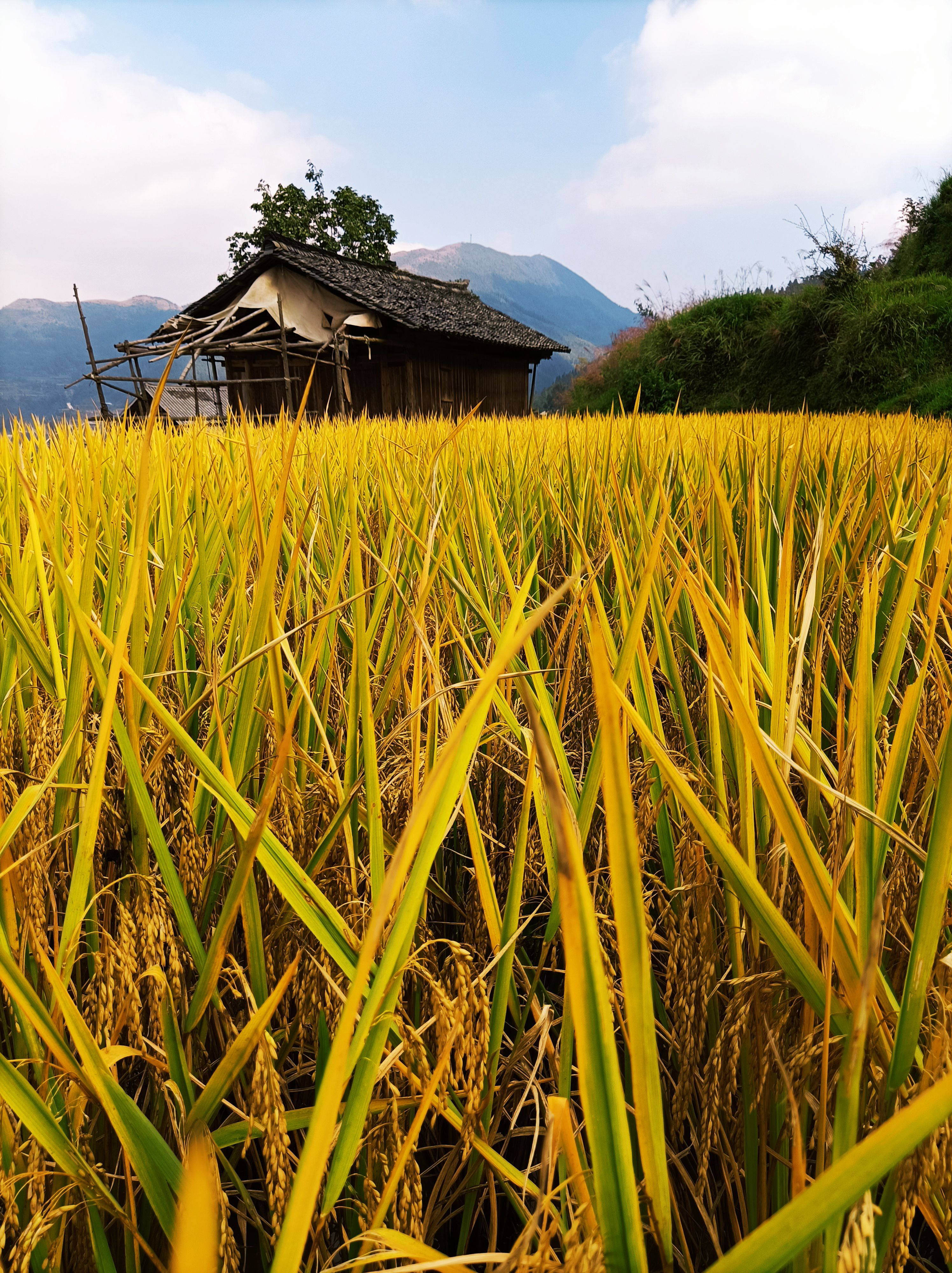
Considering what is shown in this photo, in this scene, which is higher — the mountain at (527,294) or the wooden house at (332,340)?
the mountain at (527,294)

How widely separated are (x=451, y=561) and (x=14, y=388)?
13121 centimetres

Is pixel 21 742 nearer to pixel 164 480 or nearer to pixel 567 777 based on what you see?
pixel 567 777

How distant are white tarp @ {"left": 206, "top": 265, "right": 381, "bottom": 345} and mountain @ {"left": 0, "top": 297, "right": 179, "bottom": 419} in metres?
103

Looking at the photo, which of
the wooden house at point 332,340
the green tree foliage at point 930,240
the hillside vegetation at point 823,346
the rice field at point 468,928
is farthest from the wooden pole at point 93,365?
the green tree foliage at point 930,240

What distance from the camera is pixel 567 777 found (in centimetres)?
54

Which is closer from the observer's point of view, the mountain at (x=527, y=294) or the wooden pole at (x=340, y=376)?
the wooden pole at (x=340, y=376)

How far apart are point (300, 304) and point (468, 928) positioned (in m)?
15.5

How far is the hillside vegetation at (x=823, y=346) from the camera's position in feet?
38.6

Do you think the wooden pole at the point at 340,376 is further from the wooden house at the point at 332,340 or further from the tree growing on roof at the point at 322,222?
the tree growing on roof at the point at 322,222

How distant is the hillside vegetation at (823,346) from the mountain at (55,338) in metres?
108

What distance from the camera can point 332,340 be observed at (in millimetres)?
12695

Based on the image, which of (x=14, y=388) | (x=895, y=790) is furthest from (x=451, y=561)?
(x=14, y=388)

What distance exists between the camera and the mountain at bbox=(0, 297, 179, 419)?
359 ft

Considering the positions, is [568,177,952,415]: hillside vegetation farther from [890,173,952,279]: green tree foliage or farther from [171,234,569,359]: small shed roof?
[171,234,569,359]: small shed roof
